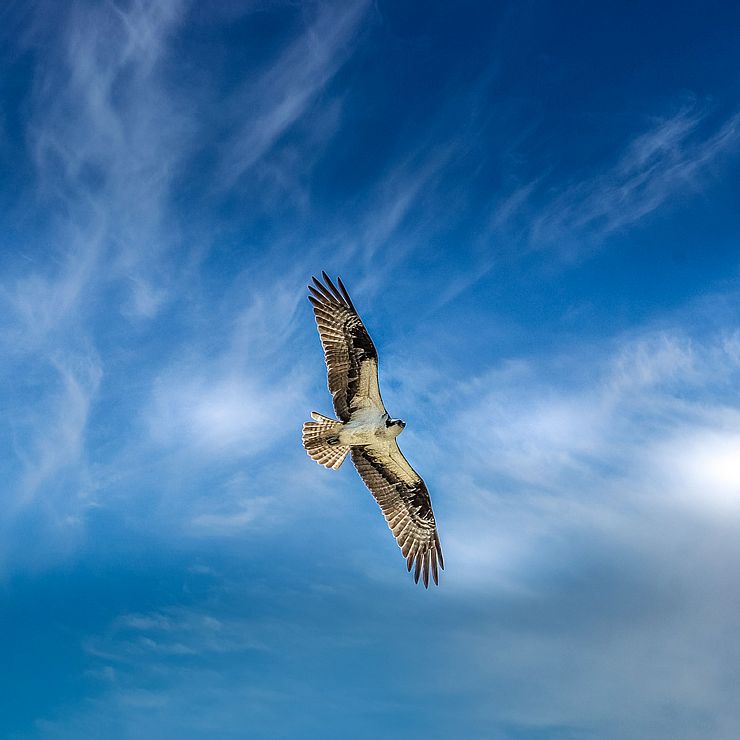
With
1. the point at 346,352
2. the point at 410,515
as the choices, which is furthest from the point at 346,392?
the point at 410,515

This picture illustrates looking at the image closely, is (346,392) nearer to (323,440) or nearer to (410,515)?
(323,440)

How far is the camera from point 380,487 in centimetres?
2834

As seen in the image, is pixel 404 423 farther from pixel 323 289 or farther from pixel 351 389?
pixel 323 289

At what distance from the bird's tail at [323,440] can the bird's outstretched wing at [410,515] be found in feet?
7.28

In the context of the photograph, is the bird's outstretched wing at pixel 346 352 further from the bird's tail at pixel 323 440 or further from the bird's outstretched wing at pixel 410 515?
the bird's outstretched wing at pixel 410 515

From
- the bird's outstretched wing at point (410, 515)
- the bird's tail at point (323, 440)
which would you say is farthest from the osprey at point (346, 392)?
the bird's outstretched wing at point (410, 515)

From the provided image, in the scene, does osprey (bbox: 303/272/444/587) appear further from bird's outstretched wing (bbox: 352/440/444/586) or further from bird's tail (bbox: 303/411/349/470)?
bird's outstretched wing (bbox: 352/440/444/586)

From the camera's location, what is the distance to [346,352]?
1005 inches

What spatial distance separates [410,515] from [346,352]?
658 centimetres

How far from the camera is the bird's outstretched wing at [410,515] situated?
2827 cm

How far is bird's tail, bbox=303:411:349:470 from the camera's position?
84.4 ft

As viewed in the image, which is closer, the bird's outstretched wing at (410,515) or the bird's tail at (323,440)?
the bird's tail at (323,440)

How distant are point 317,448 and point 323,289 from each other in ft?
15.7

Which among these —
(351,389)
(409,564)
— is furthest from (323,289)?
(409,564)
